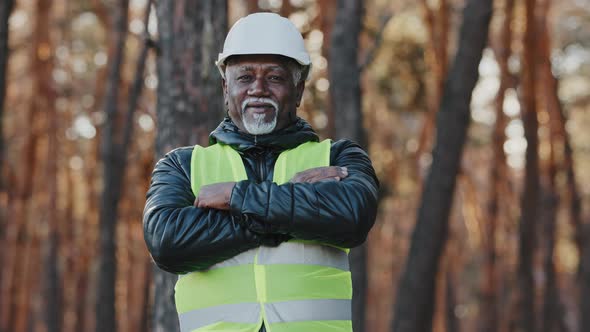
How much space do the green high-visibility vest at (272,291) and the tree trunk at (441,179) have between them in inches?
263

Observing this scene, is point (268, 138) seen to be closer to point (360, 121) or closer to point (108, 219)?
point (360, 121)

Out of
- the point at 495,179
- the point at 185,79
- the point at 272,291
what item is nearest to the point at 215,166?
the point at 272,291

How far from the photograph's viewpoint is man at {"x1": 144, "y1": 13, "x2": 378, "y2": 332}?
375 cm

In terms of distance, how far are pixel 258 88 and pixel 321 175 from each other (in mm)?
422

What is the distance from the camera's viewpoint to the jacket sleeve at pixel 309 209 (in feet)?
12.3

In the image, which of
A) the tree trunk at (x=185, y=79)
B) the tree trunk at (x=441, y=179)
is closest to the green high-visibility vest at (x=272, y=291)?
the tree trunk at (x=185, y=79)

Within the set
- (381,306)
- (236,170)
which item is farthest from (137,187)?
(236,170)

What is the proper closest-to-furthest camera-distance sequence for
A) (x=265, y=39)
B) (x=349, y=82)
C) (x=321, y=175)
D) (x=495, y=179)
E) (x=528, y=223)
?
(x=321, y=175), (x=265, y=39), (x=349, y=82), (x=528, y=223), (x=495, y=179)

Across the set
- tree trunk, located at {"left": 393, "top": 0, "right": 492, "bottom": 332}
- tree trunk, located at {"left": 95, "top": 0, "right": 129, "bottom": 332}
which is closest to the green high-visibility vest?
tree trunk, located at {"left": 393, "top": 0, "right": 492, "bottom": 332}

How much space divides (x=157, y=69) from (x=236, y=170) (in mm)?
3146

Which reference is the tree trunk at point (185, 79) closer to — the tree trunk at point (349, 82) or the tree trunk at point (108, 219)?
the tree trunk at point (349, 82)

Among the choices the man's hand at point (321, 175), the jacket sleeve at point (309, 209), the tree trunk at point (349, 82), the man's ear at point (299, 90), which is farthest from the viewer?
the tree trunk at point (349, 82)

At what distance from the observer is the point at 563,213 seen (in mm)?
40375

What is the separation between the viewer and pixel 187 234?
12.5ft
